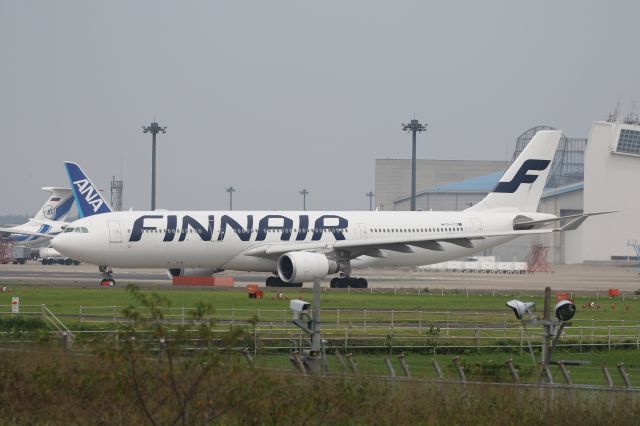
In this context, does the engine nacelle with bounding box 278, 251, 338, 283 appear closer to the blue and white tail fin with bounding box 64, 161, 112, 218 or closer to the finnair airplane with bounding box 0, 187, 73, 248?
the blue and white tail fin with bounding box 64, 161, 112, 218

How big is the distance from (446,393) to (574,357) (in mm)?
14525

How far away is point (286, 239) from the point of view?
6881cm

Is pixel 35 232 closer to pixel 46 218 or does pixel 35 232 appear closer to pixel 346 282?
pixel 46 218

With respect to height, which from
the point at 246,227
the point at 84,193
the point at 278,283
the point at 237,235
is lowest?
the point at 278,283

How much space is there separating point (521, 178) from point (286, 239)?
18791 millimetres

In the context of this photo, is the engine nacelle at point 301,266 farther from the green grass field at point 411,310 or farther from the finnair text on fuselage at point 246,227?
the finnair text on fuselage at point 246,227

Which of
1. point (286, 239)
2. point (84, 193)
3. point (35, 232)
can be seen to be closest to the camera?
point (286, 239)

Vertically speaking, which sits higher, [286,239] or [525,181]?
[525,181]

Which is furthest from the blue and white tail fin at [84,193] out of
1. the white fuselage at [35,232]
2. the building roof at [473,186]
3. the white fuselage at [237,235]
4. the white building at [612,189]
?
the building roof at [473,186]

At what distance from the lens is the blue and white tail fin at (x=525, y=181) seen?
78500 mm

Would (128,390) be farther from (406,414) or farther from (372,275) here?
(372,275)

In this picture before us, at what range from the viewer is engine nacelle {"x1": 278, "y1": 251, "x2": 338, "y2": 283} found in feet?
209

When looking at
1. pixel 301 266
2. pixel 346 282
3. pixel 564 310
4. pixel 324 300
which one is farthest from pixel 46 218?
pixel 564 310

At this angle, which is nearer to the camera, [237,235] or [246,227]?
[237,235]
